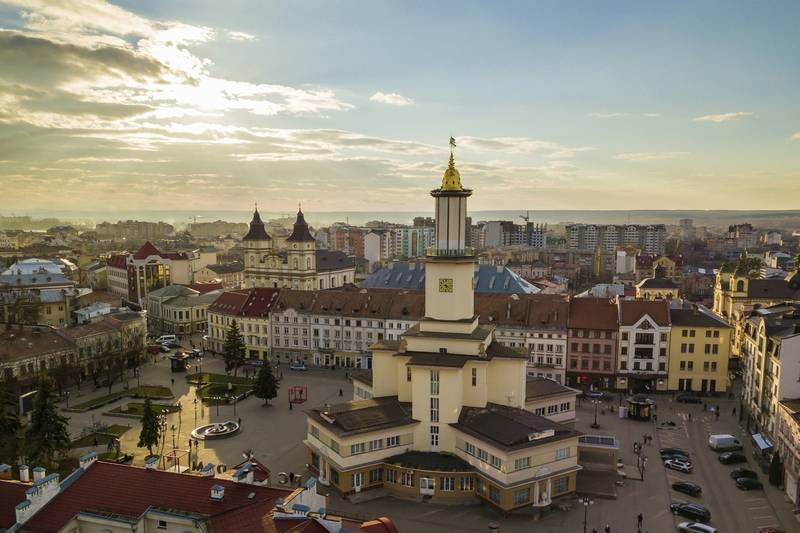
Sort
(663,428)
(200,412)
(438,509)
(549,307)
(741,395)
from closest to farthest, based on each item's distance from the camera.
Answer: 1. (438,509)
2. (663,428)
3. (200,412)
4. (741,395)
5. (549,307)

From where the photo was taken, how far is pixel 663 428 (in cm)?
5228

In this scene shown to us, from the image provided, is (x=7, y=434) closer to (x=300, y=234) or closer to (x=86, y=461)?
(x=86, y=461)

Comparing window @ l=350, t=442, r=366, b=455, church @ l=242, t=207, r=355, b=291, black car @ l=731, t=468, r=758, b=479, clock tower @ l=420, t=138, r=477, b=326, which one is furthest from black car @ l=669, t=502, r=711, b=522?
church @ l=242, t=207, r=355, b=291

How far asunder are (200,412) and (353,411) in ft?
75.3

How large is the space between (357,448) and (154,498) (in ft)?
55.4

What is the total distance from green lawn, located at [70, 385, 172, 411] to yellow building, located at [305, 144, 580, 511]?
27211mm

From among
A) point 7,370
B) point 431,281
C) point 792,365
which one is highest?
point 431,281

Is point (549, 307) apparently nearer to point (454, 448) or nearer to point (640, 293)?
point (454, 448)

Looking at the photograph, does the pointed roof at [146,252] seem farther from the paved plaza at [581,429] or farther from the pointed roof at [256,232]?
the paved plaza at [581,429]

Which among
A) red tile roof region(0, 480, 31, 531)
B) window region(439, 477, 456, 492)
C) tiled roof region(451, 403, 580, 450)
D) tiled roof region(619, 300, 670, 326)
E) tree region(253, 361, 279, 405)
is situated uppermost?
tiled roof region(619, 300, 670, 326)

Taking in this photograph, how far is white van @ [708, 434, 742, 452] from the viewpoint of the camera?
155 ft

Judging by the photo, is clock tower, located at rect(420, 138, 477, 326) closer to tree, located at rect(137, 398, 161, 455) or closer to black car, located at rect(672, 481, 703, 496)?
black car, located at rect(672, 481, 703, 496)

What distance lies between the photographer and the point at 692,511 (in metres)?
35.9

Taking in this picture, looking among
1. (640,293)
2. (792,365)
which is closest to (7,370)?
(792,365)
